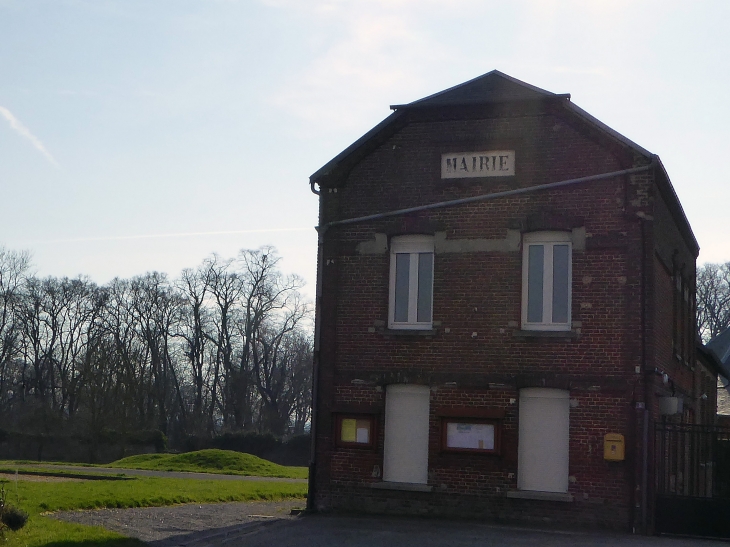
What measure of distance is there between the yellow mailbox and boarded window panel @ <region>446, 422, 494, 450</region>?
2.09 metres

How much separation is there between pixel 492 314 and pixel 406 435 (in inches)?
116

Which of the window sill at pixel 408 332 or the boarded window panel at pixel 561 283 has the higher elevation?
the boarded window panel at pixel 561 283

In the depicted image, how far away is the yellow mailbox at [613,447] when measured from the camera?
15873 millimetres

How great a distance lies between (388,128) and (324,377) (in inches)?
208

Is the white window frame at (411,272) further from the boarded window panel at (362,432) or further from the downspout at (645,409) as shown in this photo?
the downspout at (645,409)

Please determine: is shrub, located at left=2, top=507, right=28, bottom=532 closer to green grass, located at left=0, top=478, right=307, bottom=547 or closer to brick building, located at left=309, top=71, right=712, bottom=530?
green grass, located at left=0, top=478, right=307, bottom=547

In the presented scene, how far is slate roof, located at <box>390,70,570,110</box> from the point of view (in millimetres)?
17438

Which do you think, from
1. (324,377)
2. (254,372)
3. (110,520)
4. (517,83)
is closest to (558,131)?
(517,83)

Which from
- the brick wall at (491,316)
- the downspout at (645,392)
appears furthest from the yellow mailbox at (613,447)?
the downspout at (645,392)

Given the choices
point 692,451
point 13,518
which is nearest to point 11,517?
point 13,518

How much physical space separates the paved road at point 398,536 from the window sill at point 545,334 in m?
3.53

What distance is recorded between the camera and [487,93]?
18.0 metres

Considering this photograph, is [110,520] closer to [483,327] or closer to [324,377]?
[324,377]

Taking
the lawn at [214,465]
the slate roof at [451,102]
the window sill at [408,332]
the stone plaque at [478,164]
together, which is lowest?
the lawn at [214,465]
